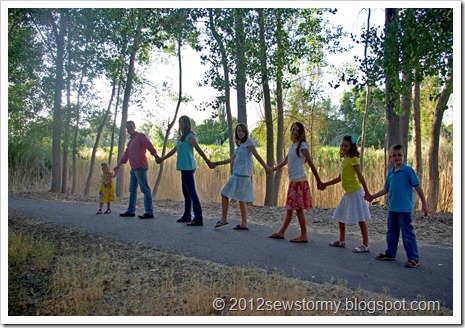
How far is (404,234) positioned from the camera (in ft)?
19.5

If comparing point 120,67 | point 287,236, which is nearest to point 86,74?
point 120,67

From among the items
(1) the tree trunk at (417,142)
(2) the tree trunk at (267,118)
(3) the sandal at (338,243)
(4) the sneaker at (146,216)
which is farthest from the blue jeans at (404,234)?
(1) the tree trunk at (417,142)

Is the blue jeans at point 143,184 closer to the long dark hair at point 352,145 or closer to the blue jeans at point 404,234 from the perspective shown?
the long dark hair at point 352,145

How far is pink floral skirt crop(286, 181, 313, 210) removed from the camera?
6.93 m

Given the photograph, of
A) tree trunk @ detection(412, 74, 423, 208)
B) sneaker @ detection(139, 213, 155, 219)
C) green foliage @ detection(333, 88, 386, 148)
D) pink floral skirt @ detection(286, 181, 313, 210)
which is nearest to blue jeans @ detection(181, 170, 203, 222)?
sneaker @ detection(139, 213, 155, 219)

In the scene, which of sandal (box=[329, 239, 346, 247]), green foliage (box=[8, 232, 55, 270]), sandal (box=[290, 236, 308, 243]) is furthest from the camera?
sandal (box=[290, 236, 308, 243])

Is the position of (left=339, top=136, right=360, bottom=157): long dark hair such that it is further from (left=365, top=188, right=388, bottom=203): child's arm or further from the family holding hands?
(left=365, top=188, right=388, bottom=203): child's arm

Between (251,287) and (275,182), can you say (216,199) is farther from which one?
(251,287)

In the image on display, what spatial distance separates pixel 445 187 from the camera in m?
11.2

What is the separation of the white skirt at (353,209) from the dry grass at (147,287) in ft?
4.71

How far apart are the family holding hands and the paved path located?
0.24 meters

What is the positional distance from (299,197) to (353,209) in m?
0.76

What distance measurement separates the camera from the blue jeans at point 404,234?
593 cm

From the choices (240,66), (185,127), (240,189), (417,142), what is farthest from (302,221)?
(417,142)
